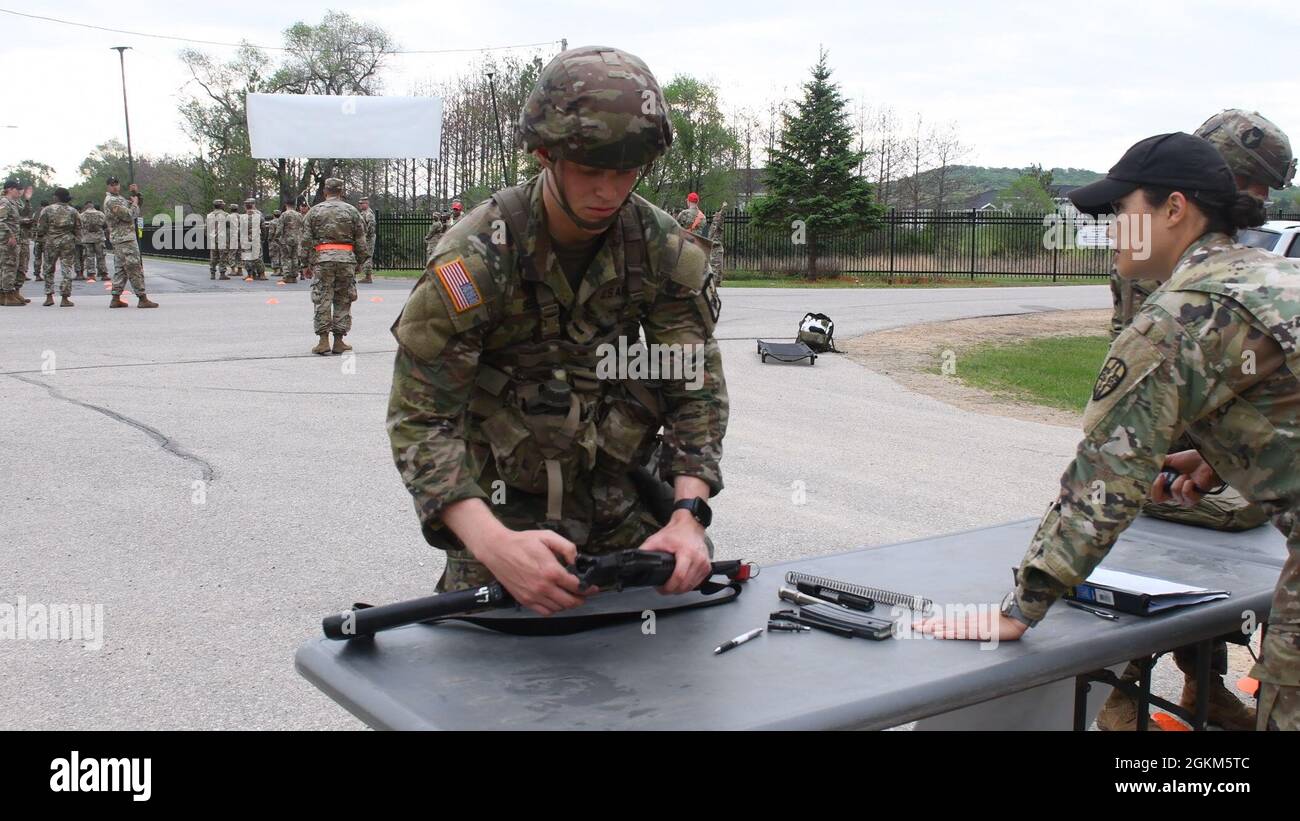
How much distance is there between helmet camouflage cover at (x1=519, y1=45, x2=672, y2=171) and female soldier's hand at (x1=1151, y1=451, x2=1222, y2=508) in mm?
1853

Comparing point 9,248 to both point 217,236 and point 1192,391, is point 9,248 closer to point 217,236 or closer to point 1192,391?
point 217,236

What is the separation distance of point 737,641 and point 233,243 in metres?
28.0

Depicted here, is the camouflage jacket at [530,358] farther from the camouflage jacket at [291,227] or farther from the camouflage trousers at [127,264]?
the camouflage jacket at [291,227]

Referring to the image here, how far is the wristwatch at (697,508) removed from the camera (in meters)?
2.33

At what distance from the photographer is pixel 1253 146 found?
393 centimetres

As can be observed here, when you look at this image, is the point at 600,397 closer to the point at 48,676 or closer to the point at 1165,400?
the point at 1165,400

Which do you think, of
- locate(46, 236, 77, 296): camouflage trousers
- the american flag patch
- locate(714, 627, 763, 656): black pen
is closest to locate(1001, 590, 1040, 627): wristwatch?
locate(714, 627, 763, 656): black pen

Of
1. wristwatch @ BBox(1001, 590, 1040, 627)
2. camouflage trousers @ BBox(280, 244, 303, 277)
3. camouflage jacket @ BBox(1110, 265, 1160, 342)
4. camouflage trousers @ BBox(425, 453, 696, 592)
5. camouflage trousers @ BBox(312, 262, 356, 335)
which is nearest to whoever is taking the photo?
wristwatch @ BBox(1001, 590, 1040, 627)

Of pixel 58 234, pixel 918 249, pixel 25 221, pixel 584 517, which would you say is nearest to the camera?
pixel 584 517

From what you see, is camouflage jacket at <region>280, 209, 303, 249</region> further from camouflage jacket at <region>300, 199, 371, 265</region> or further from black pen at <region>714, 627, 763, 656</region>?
black pen at <region>714, 627, 763, 656</region>

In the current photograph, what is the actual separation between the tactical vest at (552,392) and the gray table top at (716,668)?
1.16ft

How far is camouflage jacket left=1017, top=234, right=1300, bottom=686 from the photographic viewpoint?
2174mm

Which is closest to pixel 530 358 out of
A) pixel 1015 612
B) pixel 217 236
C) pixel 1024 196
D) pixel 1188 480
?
pixel 1015 612
